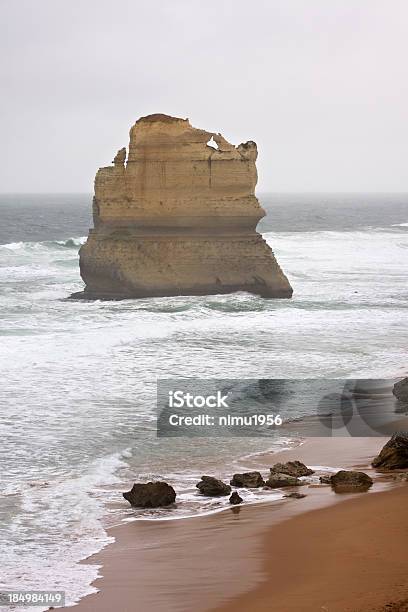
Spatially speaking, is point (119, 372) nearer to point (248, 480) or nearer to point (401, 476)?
point (248, 480)

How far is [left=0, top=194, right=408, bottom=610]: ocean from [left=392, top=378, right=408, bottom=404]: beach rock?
2.26 metres

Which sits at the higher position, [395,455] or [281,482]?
[395,455]

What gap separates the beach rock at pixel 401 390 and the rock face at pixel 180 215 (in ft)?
47.7

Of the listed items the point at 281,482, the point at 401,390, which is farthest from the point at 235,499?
the point at 401,390

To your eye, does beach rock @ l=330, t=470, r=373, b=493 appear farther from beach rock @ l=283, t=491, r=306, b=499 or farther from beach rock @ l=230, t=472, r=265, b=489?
beach rock @ l=230, t=472, r=265, b=489

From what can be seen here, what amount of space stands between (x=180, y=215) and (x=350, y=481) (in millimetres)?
21084

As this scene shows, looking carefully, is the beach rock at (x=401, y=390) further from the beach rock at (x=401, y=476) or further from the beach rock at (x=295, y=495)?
the beach rock at (x=295, y=495)

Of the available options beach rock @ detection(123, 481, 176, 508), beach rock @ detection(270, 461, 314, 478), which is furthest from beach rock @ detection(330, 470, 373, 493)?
beach rock @ detection(123, 481, 176, 508)

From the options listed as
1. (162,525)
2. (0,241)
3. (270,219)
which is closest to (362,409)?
(162,525)

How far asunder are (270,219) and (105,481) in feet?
345

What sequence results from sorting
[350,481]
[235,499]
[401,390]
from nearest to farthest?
[235,499] < [350,481] < [401,390]

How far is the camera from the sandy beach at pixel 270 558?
9.87 m

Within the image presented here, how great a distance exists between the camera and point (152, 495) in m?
13.5

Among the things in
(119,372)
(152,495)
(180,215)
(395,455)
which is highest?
(180,215)
